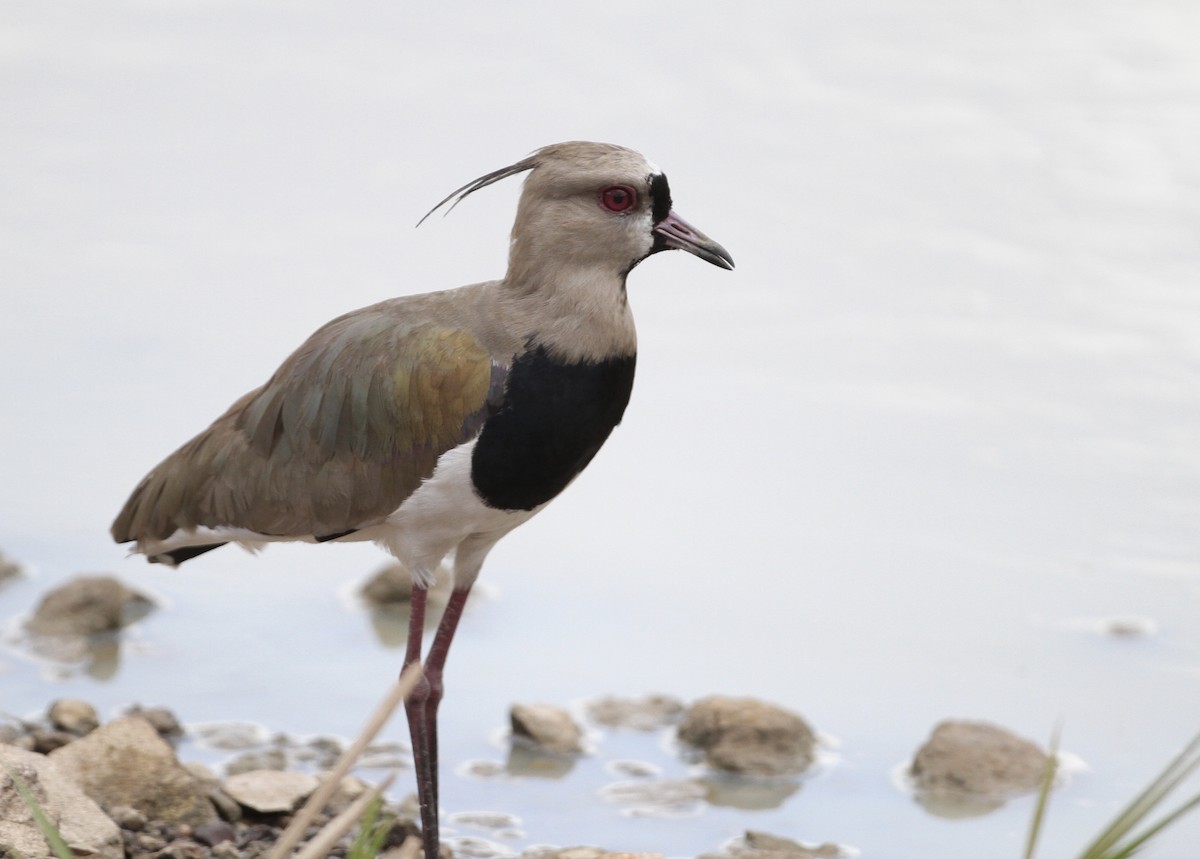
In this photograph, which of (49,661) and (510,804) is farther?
(49,661)

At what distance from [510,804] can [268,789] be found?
92cm

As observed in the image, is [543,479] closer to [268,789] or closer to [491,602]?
[268,789]

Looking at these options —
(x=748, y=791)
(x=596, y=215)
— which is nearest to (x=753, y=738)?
(x=748, y=791)

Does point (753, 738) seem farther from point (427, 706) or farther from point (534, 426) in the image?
point (534, 426)

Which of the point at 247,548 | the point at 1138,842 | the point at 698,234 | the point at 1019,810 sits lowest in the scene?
the point at 1138,842

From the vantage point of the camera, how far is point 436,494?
4652mm

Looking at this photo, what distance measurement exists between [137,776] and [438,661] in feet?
3.35

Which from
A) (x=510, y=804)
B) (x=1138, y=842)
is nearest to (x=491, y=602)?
(x=510, y=804)

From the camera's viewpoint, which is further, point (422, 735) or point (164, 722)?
point (164, 722)

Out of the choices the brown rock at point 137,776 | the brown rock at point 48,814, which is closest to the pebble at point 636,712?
the brown rock at point 137,776

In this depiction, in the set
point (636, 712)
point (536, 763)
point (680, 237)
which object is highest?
point (680, 237)

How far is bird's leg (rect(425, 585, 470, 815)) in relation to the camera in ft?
17.0

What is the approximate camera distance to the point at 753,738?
620 centimetres

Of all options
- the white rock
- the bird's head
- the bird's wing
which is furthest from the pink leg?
the bird's head
